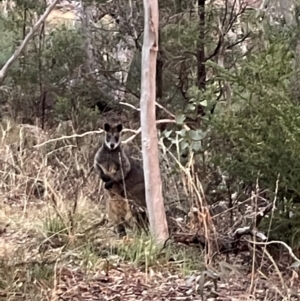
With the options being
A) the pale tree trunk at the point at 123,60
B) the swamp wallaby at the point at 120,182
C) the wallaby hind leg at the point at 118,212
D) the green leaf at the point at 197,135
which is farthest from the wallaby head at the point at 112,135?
the pale tree trunk at the point at 123,60

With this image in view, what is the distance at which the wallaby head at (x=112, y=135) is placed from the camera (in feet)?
22.9

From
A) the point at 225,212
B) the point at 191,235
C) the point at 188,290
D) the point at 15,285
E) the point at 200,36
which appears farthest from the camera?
the point at 200,36

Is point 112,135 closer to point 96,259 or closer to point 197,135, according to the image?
point 197,135

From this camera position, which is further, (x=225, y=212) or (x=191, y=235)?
(x=225, y=212)

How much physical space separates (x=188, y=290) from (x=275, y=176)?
1.00 meters

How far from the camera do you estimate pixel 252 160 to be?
5.11m

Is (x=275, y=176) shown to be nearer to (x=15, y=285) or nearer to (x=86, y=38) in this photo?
(x=15, y=285)

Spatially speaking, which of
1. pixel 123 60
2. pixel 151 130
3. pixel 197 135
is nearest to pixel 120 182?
pixel 197 135

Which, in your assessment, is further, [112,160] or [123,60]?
[123,60]

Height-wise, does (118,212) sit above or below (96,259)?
above

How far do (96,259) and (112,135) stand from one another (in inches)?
78.8

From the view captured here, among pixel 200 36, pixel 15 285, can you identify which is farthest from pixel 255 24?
pixel 15 285

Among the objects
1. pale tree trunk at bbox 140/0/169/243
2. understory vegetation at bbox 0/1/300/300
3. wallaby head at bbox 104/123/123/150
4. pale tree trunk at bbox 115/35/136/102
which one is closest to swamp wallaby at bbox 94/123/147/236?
wallaby head at bbox 104/123/123/150

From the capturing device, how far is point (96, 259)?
A: 17.3 ft
